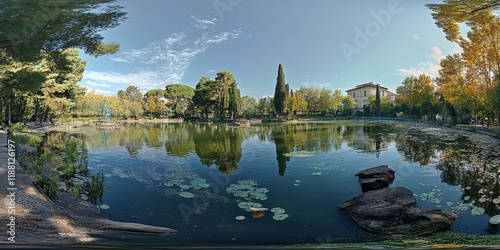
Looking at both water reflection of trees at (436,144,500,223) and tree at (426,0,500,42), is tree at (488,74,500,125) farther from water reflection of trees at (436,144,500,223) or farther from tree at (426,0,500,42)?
tree at (426,0,500,42)

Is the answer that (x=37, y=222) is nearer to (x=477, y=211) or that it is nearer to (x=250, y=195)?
(x=250, y=195)

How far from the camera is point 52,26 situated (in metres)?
3.53

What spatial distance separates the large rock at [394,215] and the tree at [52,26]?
3.71m

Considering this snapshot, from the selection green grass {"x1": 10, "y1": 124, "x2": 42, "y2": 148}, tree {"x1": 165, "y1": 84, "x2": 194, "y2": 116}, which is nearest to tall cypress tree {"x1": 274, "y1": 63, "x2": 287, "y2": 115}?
tree {"x1": 165, "y1": 84, "x2": 194, "y2": 116}

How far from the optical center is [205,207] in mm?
3059

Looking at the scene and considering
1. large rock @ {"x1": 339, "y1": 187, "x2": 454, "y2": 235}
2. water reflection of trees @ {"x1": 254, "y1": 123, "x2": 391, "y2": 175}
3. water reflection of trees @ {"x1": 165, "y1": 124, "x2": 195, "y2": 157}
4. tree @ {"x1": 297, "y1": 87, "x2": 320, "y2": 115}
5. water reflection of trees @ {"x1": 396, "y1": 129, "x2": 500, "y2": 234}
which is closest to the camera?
large rock @ {"x1": 339, "y1": 187, "x2": 454, "y2": 235}

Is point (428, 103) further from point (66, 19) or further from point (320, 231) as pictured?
point (66, 19)

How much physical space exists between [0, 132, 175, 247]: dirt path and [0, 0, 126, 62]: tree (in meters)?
1.92

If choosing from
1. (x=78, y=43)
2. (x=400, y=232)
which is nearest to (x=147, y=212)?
(x=400, y=232)

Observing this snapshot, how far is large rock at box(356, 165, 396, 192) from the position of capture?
3.73 meters

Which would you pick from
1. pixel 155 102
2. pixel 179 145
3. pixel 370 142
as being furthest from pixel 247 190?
pixel 155 102

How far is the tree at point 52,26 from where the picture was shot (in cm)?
293

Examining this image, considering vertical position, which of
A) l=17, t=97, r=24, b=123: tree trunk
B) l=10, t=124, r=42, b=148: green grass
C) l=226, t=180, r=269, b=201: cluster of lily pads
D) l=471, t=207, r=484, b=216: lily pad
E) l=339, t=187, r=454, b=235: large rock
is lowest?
l=226, t=180, r=269, b=201: cluster of lily pads

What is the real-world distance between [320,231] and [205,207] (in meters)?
1.38
